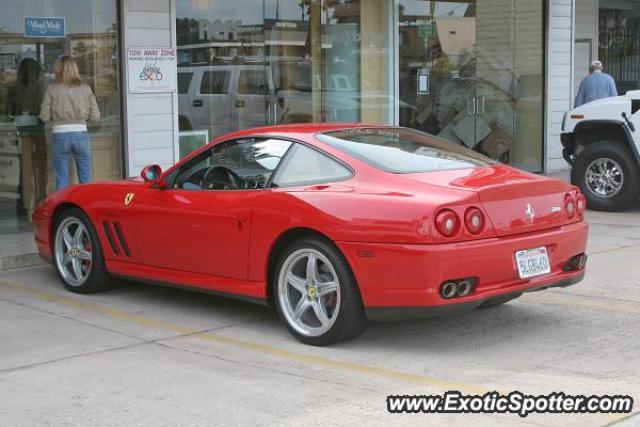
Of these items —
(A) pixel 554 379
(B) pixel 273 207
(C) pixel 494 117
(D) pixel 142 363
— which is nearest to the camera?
(A) pixel 554 379

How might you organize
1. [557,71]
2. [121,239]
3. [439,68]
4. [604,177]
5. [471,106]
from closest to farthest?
[121,239] → [604,177] → [439,68] → [471,106] → [557,71]

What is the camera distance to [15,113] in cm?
1092

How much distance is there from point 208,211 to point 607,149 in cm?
716

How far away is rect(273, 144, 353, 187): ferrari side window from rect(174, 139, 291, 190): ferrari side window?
10 cm

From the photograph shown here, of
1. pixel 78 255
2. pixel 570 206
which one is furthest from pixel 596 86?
pixel 78 255

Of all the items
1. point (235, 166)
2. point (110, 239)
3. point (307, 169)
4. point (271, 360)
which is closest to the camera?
point (271, 360)

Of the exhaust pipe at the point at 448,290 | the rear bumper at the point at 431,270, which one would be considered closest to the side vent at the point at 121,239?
the rear bumper at the point at 431,270

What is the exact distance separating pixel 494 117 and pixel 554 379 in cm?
1115

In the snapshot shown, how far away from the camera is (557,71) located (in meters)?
16.5

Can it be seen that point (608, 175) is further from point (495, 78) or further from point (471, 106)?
point (495, 78)

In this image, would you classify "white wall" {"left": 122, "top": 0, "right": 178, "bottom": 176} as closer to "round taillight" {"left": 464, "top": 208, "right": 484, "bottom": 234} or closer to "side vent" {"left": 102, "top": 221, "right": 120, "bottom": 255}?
"side vent" {"left": 102, "top": 221, "right": 120, "bottom": 255}

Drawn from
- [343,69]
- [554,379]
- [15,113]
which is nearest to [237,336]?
[554,379]

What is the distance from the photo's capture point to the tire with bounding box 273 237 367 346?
19.5ft

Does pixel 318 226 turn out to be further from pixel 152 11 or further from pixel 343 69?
pixel 343 69
